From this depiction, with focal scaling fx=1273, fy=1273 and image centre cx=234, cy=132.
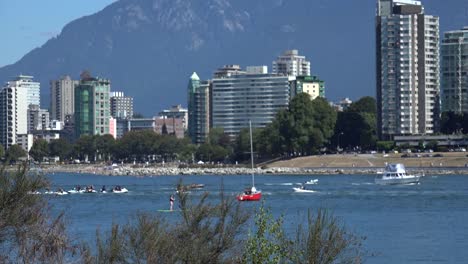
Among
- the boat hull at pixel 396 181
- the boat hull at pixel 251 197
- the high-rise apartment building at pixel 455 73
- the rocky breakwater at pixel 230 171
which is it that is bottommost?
the boat hull at pixel 251 197

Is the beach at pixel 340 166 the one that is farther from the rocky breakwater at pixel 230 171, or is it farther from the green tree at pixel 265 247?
the green tree at pixel 265 247

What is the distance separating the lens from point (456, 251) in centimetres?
4962

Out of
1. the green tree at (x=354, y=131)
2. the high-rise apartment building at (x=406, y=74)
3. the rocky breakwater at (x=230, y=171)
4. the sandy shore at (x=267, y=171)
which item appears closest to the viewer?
the sandy shore at (x=267, y=171)

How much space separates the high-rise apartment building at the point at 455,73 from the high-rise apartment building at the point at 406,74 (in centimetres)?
304

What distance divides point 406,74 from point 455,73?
13.7 meters

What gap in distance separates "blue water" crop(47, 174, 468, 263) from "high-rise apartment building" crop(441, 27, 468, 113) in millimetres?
59468

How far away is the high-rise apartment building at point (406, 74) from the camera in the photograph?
164750mm

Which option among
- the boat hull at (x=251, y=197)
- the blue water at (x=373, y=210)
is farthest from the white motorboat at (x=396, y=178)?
the boat hull at (x=251, y=197)

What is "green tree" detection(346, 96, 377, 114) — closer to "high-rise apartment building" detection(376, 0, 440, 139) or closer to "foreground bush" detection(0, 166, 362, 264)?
"high-rise apartment building" detection(376, 0, 440, 139)

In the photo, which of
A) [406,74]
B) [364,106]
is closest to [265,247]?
[406,74]

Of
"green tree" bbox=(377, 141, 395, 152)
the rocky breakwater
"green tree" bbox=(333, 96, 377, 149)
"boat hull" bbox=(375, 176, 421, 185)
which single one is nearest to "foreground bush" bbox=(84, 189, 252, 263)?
"boat hull" bbox=(375, 176, 421, 185)

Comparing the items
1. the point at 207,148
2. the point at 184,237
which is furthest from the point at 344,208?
the point at 207,148

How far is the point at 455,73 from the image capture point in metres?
178

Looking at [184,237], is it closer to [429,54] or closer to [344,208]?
[344,208]
